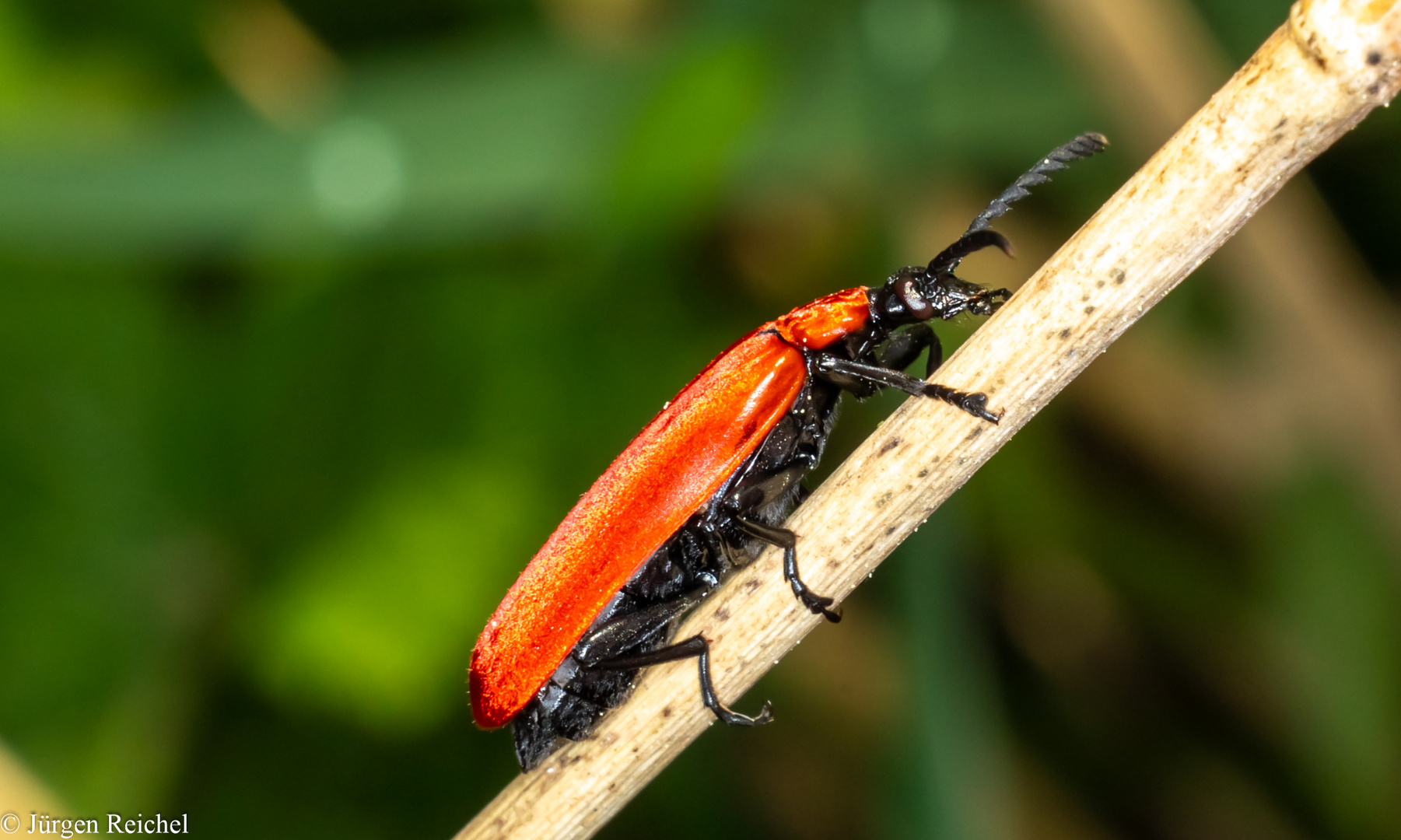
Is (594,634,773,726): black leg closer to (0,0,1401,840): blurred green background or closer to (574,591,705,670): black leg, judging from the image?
(574,591,705,670): black leg

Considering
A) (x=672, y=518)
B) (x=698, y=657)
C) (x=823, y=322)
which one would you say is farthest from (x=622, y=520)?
(x=823, y=322)

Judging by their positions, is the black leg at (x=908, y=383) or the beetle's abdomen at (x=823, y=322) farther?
the beetle's abdomen at (x=823, y=322)

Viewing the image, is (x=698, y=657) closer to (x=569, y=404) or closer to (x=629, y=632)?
(x=629, y=632)

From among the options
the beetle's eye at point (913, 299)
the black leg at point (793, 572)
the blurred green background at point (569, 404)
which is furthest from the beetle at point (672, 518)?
the blurred green background at point (569, 404)

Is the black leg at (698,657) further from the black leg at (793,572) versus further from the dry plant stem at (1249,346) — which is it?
the dry plant stem at (1249,346)

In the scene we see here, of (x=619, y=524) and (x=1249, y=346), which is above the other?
(x=1249, y=346)

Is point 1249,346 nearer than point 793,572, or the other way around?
point 793,572

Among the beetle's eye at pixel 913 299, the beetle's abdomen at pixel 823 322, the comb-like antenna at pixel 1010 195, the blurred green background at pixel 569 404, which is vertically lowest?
the blurred green background at pixel 569 404
